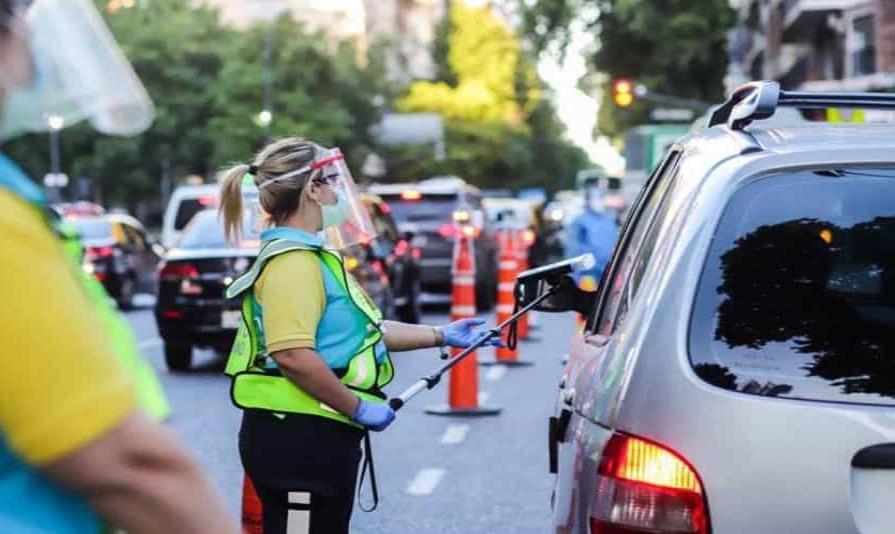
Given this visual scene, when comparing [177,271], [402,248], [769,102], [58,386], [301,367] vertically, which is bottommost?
[402,248]

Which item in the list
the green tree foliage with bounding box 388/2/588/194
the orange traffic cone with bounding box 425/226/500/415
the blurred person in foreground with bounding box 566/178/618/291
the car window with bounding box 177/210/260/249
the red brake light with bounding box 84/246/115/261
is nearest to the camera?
the orange traffic cone with bounding box 425/226/500/415

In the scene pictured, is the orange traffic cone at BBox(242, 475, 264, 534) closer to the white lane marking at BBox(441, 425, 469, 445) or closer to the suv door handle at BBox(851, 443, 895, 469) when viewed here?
the suv door handle at BBox(851, 443, 895, 469)

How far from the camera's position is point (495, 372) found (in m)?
16.7

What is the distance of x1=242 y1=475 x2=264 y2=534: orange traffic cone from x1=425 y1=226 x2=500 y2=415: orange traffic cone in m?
7.08

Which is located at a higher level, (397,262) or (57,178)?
(397,262)

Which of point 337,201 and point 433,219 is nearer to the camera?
point 337,201

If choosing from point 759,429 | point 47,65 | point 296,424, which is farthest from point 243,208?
point 47,65

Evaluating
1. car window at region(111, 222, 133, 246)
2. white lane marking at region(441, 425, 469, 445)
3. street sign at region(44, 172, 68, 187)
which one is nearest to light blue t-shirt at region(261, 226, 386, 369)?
white lane marking at region(441, 425, 469, 445)

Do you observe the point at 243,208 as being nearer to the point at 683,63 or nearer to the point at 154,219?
the point at 683,63

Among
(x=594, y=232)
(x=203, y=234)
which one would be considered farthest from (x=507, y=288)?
(x=203, y=234)

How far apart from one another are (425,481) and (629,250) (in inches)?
210

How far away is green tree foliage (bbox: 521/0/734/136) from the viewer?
51844 millimetres

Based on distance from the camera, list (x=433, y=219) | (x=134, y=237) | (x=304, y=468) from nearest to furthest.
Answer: (x=304, y=468)
(x=433, y=219)
(x=134, y=237)

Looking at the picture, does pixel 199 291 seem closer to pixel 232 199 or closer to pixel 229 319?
pixel 229 319
